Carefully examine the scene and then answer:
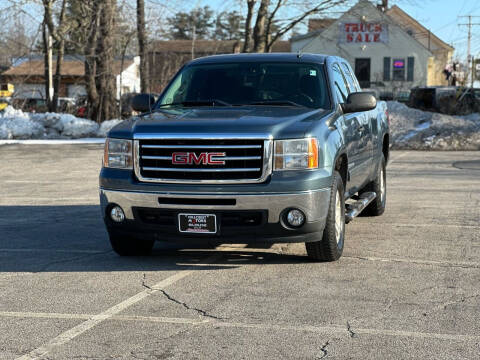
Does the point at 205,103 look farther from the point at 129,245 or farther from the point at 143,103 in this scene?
the point at 129,245

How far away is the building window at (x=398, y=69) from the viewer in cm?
6962

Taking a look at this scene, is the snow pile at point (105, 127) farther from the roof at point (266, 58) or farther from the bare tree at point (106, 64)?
the roof at point (266, 58)

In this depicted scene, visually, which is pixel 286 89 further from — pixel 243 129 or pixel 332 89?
pixel 243 129

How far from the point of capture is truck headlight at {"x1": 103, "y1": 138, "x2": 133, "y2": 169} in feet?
24.8

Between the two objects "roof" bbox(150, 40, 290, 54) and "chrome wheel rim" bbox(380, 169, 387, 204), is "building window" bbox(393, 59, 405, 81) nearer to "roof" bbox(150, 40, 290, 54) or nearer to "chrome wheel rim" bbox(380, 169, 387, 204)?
"roof" bbox(150, 40, 290, 54)

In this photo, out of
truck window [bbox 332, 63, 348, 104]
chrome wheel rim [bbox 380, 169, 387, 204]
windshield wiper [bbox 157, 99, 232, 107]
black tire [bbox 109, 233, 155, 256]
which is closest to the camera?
black tire [bbox 109, 233, 155, 256]

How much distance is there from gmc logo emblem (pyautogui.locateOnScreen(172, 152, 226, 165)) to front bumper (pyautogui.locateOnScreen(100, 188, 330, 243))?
0.27 metres

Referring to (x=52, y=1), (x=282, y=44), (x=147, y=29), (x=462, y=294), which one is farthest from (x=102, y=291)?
(x=282, y=44)

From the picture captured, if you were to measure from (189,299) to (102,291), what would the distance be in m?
0.76

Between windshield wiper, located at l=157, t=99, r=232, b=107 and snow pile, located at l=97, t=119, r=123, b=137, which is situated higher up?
windshield wiper, located at l=157, t=99, r=232, b=107

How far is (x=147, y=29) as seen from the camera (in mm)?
37312

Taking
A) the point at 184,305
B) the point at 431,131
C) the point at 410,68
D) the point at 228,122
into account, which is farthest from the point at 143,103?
the point at 410,68

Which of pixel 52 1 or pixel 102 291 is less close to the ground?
pixel 52 1

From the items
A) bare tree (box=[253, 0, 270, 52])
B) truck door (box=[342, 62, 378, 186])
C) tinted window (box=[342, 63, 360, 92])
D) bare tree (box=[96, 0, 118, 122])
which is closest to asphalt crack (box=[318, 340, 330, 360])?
truck door (box=[342, 62, 378, 186])
